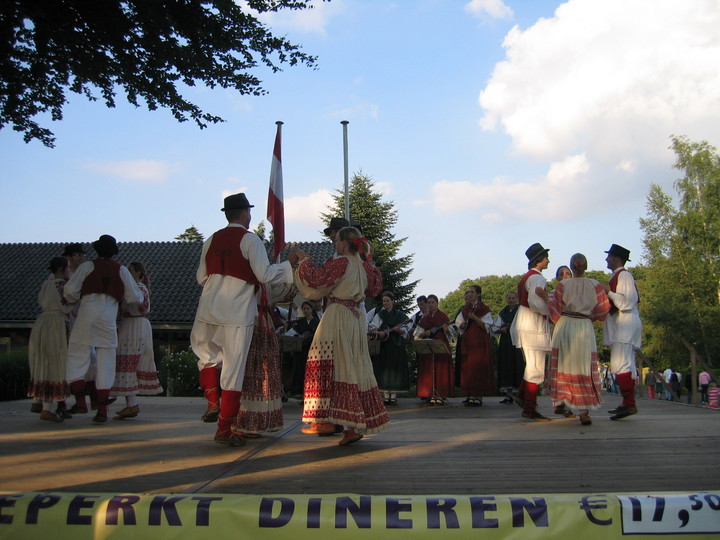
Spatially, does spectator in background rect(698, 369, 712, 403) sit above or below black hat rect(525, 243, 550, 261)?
below

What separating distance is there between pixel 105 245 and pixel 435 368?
585cm

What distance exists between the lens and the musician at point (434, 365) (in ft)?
36.8

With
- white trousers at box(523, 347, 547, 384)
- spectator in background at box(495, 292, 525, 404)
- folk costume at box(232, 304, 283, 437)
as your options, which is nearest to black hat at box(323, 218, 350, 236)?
folk costume at box(232, 304, 283, 437)

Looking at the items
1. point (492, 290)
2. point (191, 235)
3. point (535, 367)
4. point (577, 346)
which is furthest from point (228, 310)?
point (492, 290)

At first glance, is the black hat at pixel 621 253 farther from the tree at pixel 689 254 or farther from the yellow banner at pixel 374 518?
the tree at pixel 689 254

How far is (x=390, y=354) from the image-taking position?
11.5 meters

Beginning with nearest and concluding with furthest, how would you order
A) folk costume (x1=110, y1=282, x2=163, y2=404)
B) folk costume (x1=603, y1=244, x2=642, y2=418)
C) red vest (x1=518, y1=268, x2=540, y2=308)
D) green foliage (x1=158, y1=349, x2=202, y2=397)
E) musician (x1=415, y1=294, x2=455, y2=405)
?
folk costume (x1=110, y1=282, x2=163, y2=404) → folk costume (x1=603, y1=244, x2=642, y2=418) → red vest (x1=518, y1=268, x2=540, y2=308) → musician (x1=415, y1=294, x2=455, y2=405) → green foliage (x1=158, y1=349, x2=202, y2=397)

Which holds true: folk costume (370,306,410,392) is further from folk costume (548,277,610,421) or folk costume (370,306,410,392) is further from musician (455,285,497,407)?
folk costume (548,277,610,421)

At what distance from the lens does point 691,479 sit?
4250mm

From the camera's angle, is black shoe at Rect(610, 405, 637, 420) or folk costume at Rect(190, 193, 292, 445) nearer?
folk costume at Rect(190, 193, 292, 445)

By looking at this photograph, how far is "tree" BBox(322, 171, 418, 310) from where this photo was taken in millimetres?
38594

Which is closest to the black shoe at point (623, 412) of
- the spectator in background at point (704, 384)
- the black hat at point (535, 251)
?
the black hat at point (535, 251)

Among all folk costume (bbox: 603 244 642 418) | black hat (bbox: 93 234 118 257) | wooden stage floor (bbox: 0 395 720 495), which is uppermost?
black hat (bbox: 93 234 118 257)

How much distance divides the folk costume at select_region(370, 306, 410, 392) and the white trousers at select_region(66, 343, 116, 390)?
15.9 ft
